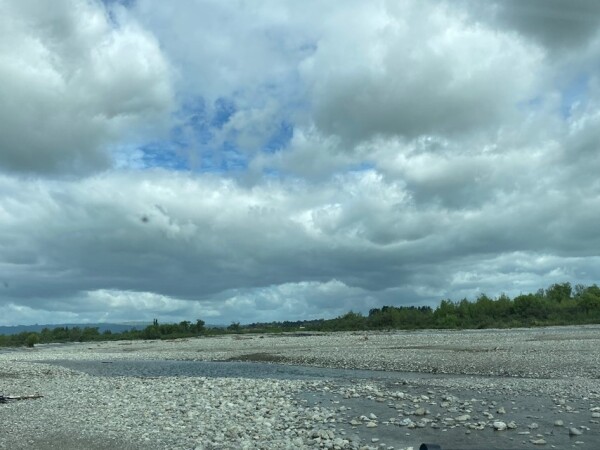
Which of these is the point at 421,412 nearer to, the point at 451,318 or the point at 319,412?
the point at 319,412

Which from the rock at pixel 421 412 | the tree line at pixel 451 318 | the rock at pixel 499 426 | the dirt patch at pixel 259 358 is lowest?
the rock at pixel 499 426

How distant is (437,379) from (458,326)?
89.2m

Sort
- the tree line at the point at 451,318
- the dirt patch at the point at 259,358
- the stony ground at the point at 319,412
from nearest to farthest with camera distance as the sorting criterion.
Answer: the stony ground at the point at 319,412 → the dirt patch at the point at 259,358 → the tree line at the point at 451,318

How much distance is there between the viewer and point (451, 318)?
121 metres

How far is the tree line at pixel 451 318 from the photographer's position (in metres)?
110

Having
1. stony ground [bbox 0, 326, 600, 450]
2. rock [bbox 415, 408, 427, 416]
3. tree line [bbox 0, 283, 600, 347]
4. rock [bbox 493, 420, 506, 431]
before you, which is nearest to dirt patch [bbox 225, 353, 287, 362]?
stony ground [bbox 0, 326, 600, 450]

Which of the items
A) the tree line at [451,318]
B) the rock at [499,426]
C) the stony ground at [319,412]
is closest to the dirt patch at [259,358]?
the stony ground at [319,412]

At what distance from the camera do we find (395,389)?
25141 millimetres

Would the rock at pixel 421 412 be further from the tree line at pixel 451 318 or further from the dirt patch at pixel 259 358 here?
the tree line at pixel 451 318

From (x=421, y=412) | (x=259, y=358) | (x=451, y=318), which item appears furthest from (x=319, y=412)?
(x=451, y=318)

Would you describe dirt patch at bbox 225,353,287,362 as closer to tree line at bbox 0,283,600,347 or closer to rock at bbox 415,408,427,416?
rock at bbox 415,408,427,416

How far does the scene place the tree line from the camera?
11021 centimetres

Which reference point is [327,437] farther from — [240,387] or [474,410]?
[240,387]

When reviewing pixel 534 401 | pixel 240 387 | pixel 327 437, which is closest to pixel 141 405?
pixel 240 387
